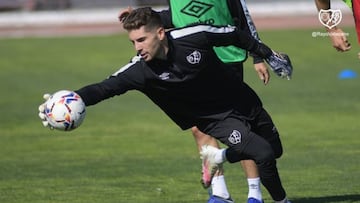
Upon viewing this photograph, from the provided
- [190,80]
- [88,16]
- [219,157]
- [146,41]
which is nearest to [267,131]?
[219,157]

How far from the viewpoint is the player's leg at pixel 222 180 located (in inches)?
320

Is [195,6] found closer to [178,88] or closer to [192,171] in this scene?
[178,88]

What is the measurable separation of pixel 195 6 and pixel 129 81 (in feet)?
4.25

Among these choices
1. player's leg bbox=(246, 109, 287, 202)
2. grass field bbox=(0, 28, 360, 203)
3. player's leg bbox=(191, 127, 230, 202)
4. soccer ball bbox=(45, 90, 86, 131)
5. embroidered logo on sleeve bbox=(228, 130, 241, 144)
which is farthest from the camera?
grass field bbox=(0, 28, 360, 203)

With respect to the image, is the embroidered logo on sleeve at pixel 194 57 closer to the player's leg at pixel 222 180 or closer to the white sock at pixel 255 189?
the player's leg at pixel 222 180

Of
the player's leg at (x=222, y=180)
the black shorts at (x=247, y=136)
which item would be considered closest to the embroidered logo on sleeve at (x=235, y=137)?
the black shorts at (x=247, y=136)

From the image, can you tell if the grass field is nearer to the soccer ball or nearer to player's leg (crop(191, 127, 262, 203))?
player's leg (crop(191, 127, 262, 203))

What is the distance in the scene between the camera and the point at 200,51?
768cm

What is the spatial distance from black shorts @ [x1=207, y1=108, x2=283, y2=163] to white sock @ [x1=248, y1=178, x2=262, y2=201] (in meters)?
0.27

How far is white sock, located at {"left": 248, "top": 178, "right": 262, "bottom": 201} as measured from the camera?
26.5 feet

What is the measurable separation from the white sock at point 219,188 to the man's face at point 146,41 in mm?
1675

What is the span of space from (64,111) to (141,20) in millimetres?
938

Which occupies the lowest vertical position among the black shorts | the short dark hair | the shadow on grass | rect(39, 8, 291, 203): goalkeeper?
the shadow on grass

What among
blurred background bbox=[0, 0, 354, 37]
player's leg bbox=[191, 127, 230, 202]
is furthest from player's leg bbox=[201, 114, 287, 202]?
blurred background bbox=[0, 0, 354, 37]
